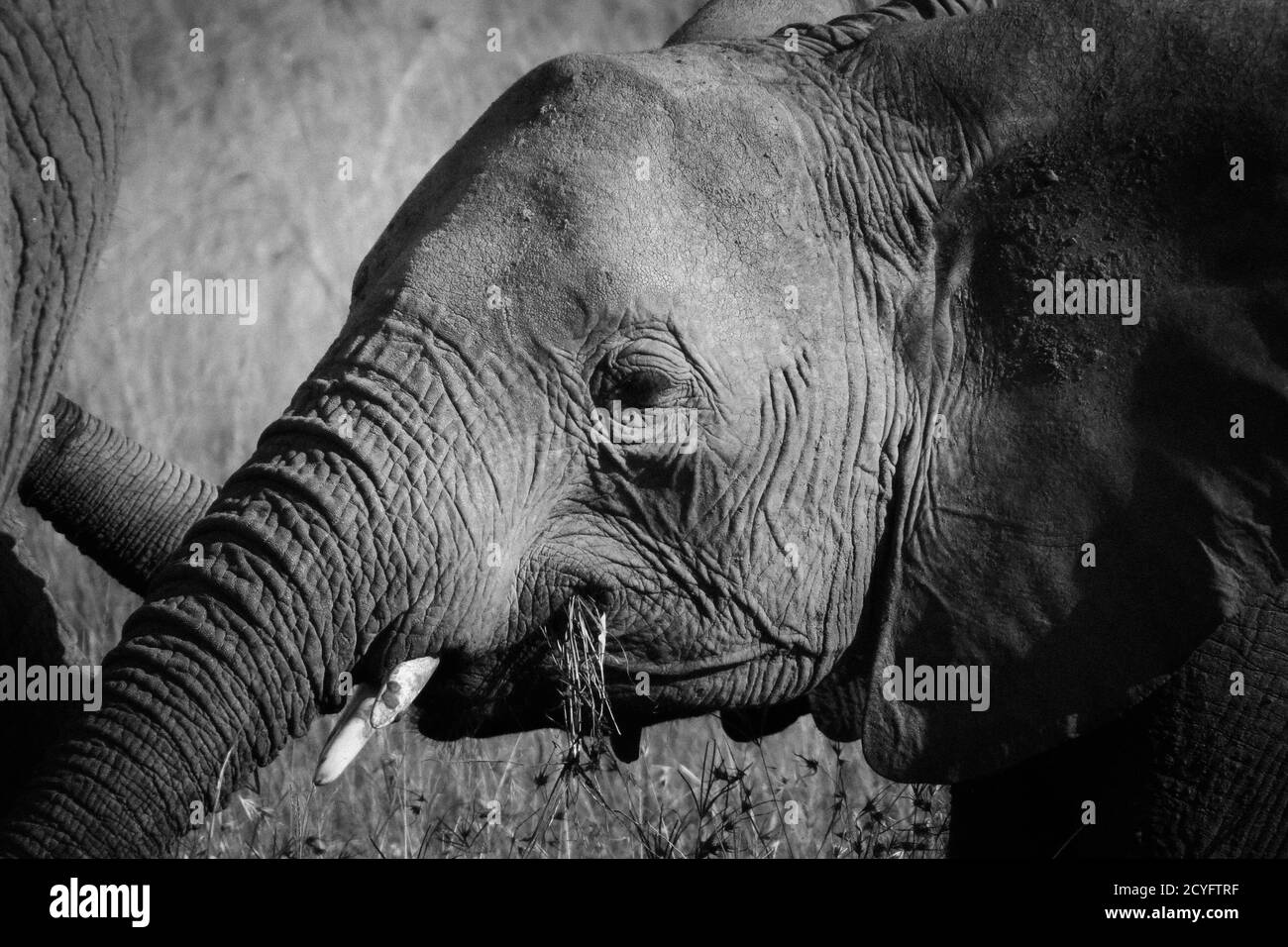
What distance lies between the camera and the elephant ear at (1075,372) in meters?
3.29

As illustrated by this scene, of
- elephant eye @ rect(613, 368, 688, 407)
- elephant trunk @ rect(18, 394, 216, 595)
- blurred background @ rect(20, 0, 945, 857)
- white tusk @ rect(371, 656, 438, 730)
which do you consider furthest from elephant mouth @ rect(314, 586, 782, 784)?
blurred background @ rect(20, 0, 945, 857)

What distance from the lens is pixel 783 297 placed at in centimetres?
330

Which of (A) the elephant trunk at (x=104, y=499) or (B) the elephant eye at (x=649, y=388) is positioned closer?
(B) the elephant eye at (x=649, y=388)

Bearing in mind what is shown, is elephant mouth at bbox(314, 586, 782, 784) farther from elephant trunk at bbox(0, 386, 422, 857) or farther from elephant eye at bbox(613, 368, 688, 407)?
elephant eye at bbox(613, 368, 688, 407)

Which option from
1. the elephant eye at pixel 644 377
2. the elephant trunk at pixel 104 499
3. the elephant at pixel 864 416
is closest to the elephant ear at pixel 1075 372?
the elephant at pixel 864 416

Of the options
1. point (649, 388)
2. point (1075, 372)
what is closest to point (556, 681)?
point (649, 388)

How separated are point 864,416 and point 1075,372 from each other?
0.37 m

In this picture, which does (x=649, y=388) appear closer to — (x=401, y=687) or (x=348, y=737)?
(x=401, y=687)

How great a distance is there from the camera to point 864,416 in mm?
3371

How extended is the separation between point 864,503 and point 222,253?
15.5 ft

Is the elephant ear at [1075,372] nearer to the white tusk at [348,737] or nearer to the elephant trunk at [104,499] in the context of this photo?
the white tusk at [348,737]

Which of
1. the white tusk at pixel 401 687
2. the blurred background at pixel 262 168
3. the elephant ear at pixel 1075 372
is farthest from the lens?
the blurred background at pixel 262 168

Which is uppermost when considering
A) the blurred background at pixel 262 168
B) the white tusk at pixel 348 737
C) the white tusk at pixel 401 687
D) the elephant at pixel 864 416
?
the blurred background at pixel 262 168
